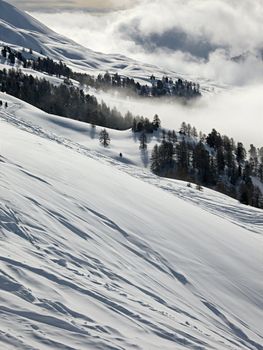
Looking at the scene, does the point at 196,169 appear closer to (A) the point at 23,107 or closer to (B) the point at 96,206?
(A) the point at 23,107

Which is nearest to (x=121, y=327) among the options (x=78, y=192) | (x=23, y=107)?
(x=78, y=192)

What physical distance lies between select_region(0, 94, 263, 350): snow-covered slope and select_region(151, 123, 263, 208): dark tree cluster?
6679cm

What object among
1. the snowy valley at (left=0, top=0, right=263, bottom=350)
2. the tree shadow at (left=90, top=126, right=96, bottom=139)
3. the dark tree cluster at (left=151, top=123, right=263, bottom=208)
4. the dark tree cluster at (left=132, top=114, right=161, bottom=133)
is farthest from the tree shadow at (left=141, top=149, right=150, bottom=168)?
the snowy valley at (left=0, top=0, right=263, bottom=350)

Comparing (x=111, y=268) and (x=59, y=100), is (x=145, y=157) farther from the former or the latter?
(x=111, y=268)

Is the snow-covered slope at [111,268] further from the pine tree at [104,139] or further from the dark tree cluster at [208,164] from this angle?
the dark tree cluster at [208,164]

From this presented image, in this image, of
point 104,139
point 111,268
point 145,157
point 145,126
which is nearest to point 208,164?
point 145,157

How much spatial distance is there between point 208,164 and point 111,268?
8871 cm

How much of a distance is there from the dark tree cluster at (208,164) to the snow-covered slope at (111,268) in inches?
2629

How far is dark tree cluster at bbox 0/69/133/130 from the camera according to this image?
433 ft

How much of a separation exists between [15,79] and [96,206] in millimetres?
132048

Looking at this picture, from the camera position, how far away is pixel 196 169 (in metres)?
100

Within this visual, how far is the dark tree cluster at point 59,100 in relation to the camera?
433 feet

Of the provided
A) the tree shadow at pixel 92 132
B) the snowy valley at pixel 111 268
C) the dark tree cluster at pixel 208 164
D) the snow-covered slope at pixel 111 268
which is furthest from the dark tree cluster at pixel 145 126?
the snow-covered slope at pixel 111 268

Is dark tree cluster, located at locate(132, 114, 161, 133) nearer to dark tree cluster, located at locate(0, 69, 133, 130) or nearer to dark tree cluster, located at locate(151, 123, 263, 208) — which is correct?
dark tree cluster, located at locate(151, 123, 263, 208)
